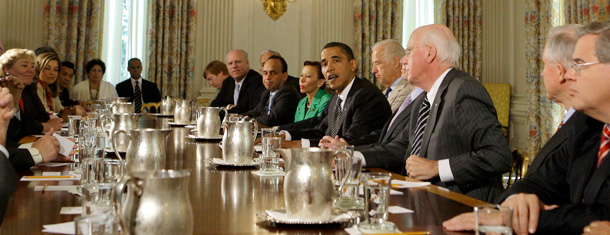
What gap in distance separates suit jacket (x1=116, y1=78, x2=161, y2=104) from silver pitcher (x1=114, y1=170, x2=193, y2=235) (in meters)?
7.18

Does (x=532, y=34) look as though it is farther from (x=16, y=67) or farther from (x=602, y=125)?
(x=602, y=125)

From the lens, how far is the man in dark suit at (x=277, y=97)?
5.77 m

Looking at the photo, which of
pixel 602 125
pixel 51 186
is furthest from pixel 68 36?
pixel 602 125

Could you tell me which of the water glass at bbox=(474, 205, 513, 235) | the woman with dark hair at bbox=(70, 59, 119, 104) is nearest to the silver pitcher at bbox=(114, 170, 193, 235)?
the water glass at bbox=(474, 205, 513, 235)

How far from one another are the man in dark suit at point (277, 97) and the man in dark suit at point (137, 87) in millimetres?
2161

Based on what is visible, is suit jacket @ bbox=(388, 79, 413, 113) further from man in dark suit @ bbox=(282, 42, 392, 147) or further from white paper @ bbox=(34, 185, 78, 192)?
white paper @ bbox=(34, 185, 78, 192)

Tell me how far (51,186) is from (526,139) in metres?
7.02

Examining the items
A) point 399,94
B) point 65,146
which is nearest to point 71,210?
point 65,146

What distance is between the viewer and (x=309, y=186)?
4.35 feet

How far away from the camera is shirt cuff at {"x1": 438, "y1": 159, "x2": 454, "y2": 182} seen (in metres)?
2.45

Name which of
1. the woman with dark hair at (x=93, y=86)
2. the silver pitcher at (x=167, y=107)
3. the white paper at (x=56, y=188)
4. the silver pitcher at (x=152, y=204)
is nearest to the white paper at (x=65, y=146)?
the white paper at (x=56, y=188)

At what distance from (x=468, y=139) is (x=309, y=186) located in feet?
4.60

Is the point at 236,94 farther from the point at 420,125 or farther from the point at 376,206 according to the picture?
the point at 376,206

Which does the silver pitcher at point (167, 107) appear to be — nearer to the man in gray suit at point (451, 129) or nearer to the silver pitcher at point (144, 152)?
the man in gray suit at point (451, 129)
